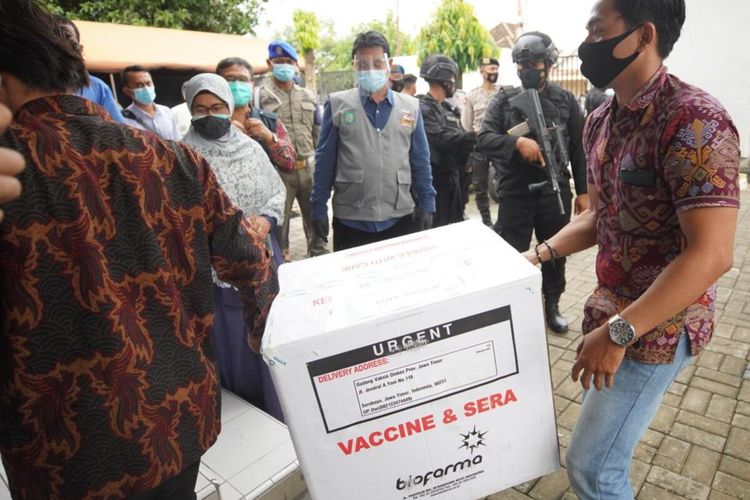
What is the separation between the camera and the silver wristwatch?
3.54 ft

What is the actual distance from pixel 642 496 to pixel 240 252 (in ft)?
6.12

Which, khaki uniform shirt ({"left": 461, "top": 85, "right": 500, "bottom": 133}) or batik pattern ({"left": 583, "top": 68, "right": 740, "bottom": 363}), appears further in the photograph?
khaki uniform shirt ({"left": 461, "top": 85, "right": 500, "bottom": 133})

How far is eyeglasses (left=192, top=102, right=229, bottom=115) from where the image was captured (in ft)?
7.36

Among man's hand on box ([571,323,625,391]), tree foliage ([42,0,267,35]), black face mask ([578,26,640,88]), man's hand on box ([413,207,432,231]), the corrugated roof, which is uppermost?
tree foliage ([42,0,267,35])

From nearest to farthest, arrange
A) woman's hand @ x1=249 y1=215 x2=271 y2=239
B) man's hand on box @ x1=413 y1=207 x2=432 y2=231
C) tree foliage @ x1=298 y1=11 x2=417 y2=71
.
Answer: woman's hand @ x1=249 y1=215 x2=271 y2=239 < man's hand on box @ x1=413 y1=207 x2=432 y2=231 < tree foliage @ x1=298 y1=11 x2=417 y2=71

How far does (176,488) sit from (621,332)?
3.74ft

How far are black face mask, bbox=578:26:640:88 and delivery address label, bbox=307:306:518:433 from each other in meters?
0.77

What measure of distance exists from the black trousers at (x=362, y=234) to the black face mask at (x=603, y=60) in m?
1.73

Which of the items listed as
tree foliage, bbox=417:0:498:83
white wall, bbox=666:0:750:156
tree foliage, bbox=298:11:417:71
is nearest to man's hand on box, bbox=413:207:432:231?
white wall, bbox=666:0:750:156

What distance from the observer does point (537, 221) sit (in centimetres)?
319

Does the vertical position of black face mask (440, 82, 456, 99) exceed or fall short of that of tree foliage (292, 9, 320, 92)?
it falls short

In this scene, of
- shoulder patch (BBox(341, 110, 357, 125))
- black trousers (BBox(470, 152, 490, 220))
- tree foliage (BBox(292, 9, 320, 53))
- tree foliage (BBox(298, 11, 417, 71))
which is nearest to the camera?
shoulder patch (BBox(341, 110, 357, 125))

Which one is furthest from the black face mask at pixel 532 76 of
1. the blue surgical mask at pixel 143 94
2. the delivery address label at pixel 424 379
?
the blue surgical mask at pixel 143 94

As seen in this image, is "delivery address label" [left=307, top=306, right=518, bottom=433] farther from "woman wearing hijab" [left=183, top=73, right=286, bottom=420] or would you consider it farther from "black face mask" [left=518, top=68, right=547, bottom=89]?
"black face mask" [left=518, top=68, right=547, bottom=89]
